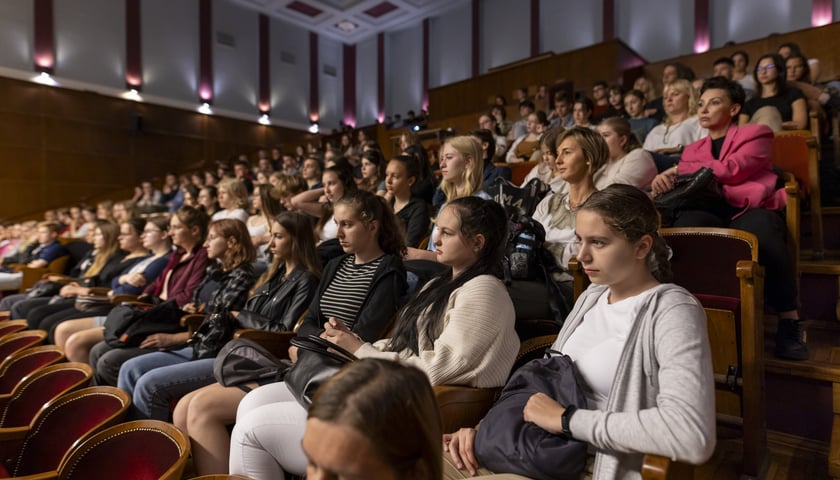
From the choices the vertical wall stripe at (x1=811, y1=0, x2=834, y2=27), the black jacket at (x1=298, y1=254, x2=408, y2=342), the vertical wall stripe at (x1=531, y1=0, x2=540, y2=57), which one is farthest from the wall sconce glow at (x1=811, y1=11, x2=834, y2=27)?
the black jacket at (x1=298, y1=254, x2=408, y2=342)

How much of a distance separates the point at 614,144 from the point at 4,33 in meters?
8.46

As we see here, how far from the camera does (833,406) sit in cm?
138

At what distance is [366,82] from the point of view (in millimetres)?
10859

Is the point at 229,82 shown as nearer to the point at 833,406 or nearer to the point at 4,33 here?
the point at 4,33

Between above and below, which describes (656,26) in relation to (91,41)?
below

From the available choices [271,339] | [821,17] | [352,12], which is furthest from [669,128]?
[352,12]

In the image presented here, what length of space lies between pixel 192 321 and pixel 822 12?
23.8ft

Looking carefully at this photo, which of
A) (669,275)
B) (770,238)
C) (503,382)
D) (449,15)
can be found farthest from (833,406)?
(449,15)

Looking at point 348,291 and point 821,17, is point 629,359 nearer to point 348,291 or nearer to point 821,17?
point 348,291

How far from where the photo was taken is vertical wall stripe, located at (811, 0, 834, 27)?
5.83 meters

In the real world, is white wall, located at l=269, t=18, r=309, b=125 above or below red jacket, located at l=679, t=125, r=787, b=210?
above

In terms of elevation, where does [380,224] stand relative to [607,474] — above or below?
above

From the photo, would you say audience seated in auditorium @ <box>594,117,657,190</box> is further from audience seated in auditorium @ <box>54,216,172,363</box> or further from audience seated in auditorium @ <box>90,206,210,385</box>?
audience seated in auditorium @ <box>54,216,172,363</box>

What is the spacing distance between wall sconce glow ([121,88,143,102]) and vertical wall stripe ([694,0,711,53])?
27.1ft
